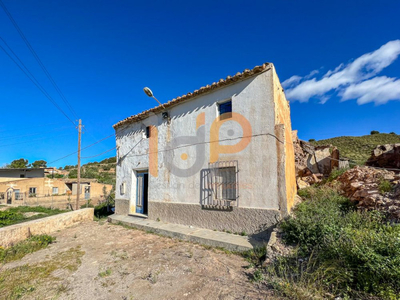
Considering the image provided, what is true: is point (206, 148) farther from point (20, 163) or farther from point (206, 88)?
point (20, 163)

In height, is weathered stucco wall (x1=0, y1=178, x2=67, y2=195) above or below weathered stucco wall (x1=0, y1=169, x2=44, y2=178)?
below

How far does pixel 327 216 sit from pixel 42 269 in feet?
21.8

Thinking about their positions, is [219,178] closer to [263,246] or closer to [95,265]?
[263,246]

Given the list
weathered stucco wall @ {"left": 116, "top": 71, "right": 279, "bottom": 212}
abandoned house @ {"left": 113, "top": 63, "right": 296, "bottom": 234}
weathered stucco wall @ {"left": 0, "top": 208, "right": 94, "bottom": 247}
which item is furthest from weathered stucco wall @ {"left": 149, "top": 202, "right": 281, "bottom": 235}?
weathered stucco wall @ {"left": 0, "top": 208, "right": 94, "bottom": 247}

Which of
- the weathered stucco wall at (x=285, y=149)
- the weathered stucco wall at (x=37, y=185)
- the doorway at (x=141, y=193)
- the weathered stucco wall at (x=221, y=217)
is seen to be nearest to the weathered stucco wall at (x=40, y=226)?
the doorway at (x=141, y=193)

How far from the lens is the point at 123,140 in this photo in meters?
11.7

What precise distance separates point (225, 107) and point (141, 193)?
6.35 m

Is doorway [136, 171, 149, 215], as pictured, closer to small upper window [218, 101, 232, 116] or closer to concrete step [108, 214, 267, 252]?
concrete step [108, 214, 267, 252]

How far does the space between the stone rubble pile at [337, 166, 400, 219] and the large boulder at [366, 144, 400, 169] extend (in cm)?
282

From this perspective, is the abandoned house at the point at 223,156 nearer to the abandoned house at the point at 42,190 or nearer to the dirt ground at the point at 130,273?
the dirt ground at the point at 130,273

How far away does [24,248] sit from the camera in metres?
6.03

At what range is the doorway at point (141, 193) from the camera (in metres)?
10.4

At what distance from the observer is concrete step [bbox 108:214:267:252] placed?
5446 mm

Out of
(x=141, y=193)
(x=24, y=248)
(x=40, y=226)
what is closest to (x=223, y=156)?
(x=141, y=193)
